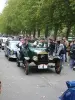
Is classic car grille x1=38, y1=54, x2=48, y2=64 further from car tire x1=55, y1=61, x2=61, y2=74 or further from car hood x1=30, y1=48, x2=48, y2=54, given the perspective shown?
car tire x1=55, y1=61, x2=61, y2=74

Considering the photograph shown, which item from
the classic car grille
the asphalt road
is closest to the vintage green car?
the classic car grille

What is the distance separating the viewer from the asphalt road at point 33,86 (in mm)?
10750

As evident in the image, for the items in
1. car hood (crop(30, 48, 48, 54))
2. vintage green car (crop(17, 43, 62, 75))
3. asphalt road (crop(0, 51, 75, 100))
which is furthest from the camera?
car hood (crop(30, 48, 48, 54))

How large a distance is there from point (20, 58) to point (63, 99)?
13.0 meters

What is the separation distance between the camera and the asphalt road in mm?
10750

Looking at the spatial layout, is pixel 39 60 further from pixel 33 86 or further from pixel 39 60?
pixel 33 86

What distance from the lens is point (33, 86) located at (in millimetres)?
12781

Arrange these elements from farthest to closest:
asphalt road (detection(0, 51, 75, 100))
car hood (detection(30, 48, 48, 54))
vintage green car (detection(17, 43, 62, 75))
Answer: car hood (detection(30, 48, 48, 54))
vintage green car (detection(17, 43, 62, 75))
asphalt road (detection(0, 51, 75, 100))

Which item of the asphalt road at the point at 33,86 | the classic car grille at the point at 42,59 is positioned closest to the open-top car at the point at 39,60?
the classic car grille at the point at 42,59

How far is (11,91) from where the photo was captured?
459 inches

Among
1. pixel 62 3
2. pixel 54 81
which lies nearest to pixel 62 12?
pixel 62 3

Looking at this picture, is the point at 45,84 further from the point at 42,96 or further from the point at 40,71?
the point at 40,71

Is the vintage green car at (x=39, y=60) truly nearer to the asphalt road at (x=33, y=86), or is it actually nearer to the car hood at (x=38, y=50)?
the car hood at (x=38, y=50)

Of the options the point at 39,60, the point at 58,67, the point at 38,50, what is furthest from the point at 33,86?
the point at 38,50
